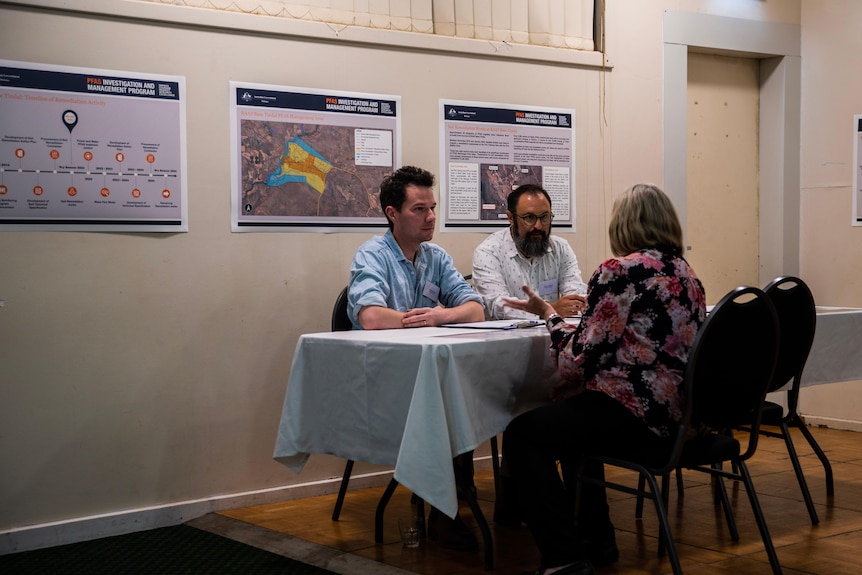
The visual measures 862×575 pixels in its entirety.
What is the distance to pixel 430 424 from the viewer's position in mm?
2734

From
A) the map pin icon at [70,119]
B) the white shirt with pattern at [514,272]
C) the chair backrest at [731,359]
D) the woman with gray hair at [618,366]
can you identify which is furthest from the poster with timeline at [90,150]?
the chair backrest at [731,359]

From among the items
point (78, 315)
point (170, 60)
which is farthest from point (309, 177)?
point (78, 315)

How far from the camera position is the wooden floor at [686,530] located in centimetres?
315

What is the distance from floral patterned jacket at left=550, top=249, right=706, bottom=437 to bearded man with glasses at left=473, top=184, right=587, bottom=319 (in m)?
1.41

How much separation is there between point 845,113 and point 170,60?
3.97 m

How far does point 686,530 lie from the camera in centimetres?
355

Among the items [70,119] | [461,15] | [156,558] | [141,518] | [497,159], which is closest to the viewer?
[156,558]

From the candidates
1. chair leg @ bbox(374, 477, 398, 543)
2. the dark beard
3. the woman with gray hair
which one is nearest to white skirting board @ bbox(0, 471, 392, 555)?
chair leg @ bbox(374, 477, 398, 543)

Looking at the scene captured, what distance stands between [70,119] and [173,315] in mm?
861

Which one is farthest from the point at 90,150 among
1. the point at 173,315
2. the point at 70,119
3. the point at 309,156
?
the point at 309,156

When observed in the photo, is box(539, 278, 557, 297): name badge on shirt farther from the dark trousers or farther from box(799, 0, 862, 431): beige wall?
box(799, 0, 862, 431): beige wall

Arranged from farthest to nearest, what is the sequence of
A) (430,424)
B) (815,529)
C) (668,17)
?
(668,17) → (815,529) → (430,424)

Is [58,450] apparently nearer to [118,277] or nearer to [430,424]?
[118,277]

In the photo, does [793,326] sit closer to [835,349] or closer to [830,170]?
[835,349]
